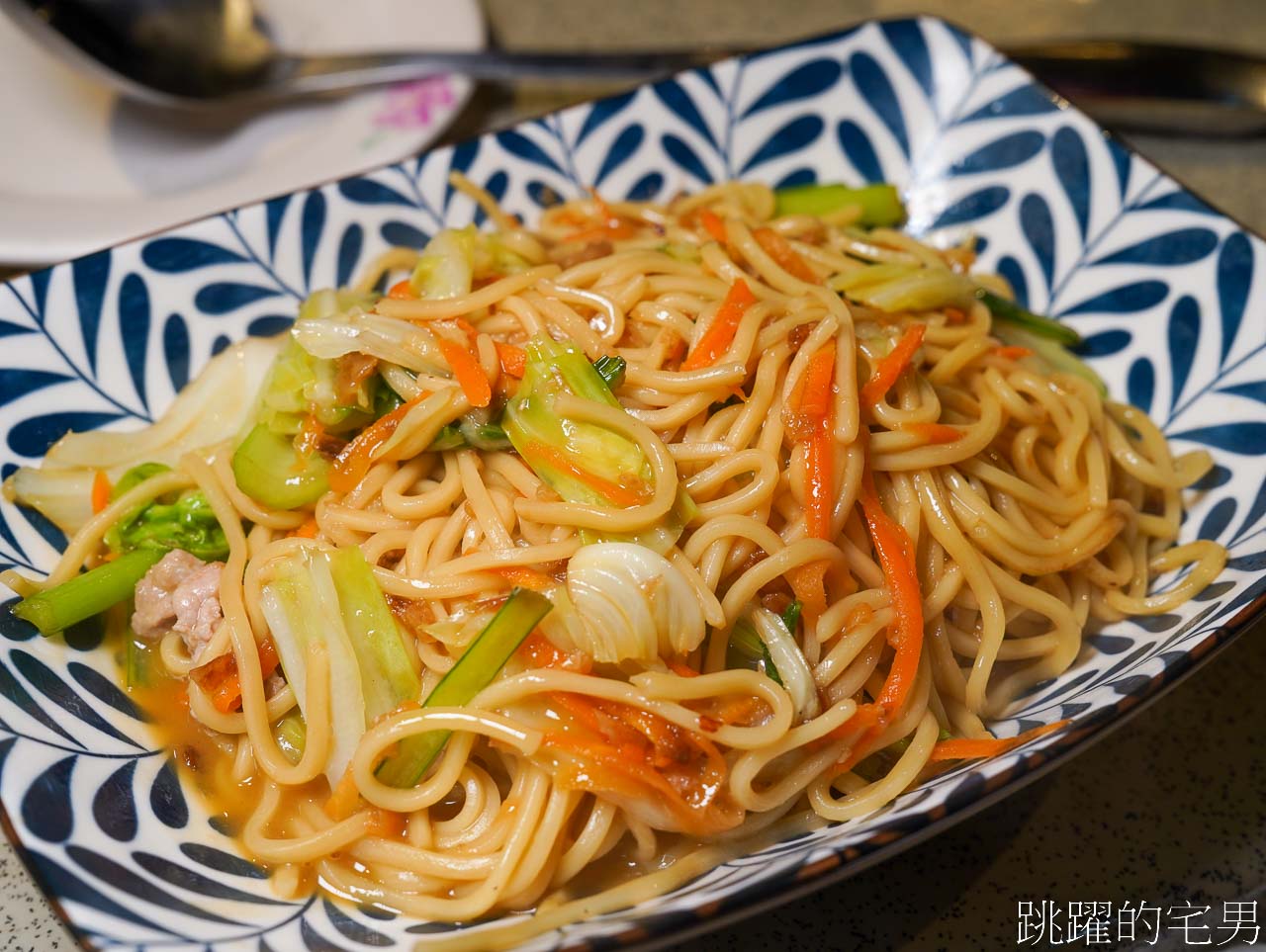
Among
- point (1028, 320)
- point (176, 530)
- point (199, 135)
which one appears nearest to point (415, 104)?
point (199, 135)

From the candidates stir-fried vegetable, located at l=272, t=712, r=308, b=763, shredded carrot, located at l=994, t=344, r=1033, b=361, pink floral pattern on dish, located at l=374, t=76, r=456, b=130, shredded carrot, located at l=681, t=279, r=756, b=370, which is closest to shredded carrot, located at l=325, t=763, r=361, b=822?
stir-fried vegetable, located at l=272, t=712, r=308, b=763

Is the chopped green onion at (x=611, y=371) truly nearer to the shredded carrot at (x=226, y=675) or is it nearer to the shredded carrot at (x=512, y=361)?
the shredded carrot at (x=512, y=361)

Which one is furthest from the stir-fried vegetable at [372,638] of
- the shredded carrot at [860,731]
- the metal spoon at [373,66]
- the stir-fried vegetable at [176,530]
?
the metal spoon at [373,66]

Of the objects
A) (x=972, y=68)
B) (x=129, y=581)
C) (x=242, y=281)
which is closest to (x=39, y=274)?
(x=242, y=281)

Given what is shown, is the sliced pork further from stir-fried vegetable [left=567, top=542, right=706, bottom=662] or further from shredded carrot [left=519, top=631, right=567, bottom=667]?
stir-fried vegetable [left=567, top=542, right=706, bottom=662]

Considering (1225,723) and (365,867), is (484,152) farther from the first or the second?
(1225,723)

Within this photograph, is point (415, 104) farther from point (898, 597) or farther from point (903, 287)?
point (898, 597)

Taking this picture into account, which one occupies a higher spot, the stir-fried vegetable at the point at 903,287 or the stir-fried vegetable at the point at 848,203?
the stir-fried vegetable at the point at 848,203
